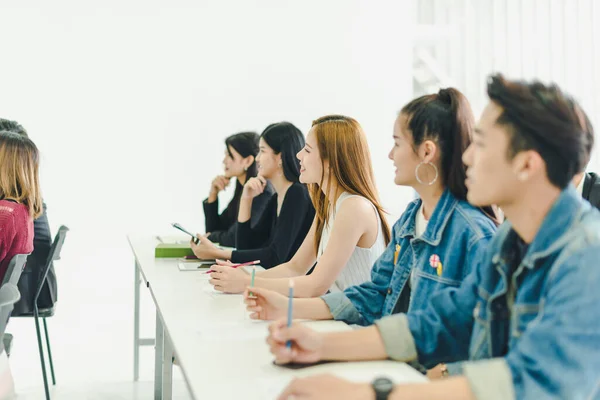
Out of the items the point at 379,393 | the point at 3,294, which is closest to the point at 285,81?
the point at 3,294

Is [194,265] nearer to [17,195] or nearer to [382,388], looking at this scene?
[17,195]

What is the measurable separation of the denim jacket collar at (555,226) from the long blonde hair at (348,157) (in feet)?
3.82

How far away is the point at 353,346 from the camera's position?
1.31 metres

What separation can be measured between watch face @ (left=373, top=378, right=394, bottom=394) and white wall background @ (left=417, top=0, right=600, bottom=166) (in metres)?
2.94

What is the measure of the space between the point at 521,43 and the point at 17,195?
121 inches

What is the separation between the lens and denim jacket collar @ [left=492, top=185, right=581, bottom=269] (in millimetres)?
1028

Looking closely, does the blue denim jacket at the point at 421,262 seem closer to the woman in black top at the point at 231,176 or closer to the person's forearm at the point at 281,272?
the person's forearm at the point at 281,272

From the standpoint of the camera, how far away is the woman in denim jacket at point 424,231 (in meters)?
1.54

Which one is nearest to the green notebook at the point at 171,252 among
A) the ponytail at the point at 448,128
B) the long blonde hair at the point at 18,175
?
the long blonde hair at the point at 18,175

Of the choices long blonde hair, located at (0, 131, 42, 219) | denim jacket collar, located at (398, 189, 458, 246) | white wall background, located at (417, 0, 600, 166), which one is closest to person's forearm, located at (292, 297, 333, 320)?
denim jacket collar, located at (398, 189, 458, 246)

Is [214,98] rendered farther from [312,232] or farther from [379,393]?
[379,393]

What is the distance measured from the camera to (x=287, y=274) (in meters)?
2.43

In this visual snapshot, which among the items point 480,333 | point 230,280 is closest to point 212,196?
point 230,280

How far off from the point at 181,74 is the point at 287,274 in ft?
9.78
